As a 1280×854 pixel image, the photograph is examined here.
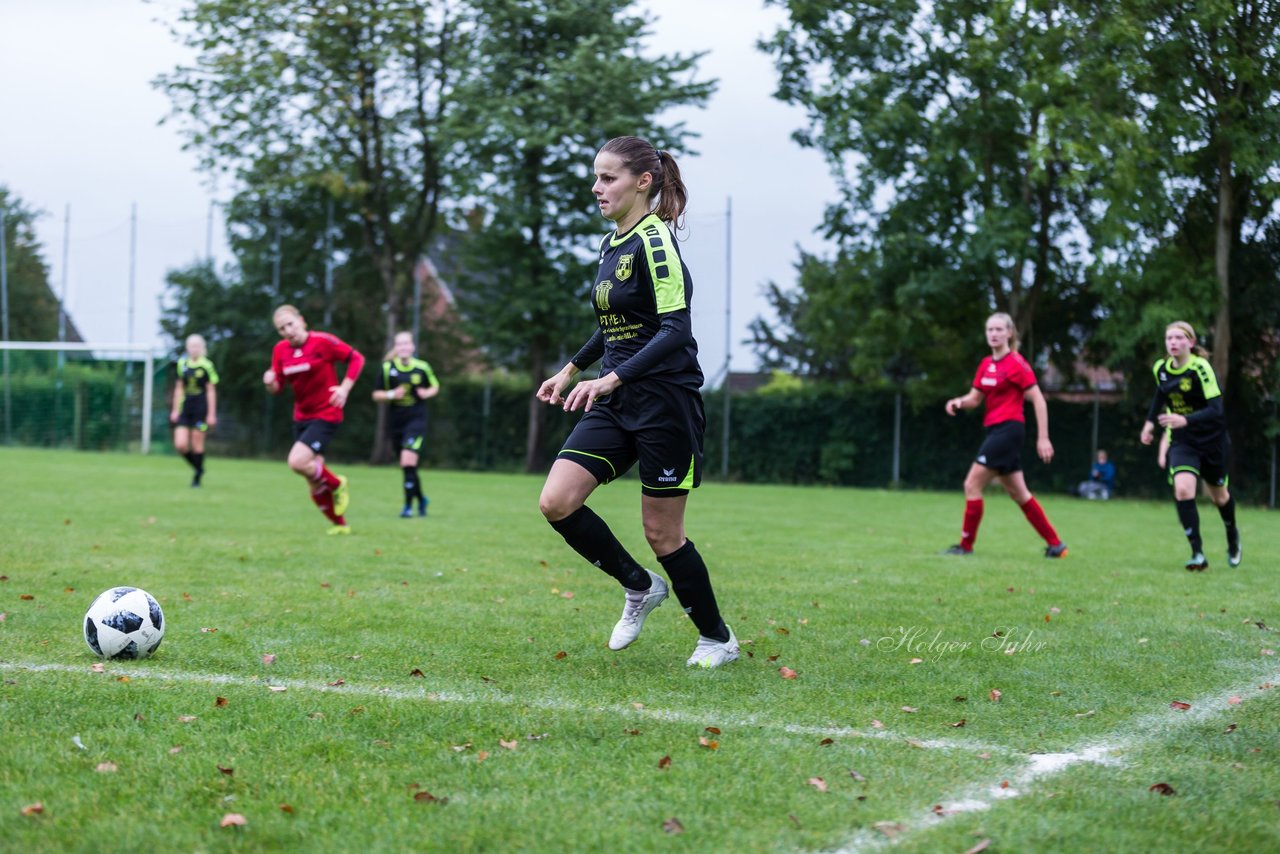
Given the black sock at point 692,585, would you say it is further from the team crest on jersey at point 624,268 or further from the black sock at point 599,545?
the team crest on jersey at point 624,268

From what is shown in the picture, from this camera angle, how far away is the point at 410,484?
46.2 feet

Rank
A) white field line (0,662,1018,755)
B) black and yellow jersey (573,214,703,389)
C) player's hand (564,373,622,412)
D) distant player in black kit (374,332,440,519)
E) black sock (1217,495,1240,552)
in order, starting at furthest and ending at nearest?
distant player in black kit (374,332,440,519)
black sock (1217,495,1240,552)
black and yellow jersey (573,214,703,389)
player's hand (564,373,622,412)
white field line (0,662,1018,755)

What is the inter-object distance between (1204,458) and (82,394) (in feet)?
101

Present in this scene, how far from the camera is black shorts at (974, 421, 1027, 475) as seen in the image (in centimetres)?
1045

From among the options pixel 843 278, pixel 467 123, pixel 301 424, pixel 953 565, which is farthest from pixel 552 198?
pixel 953 565

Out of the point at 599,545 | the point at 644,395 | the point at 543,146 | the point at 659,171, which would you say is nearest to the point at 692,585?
the point at 599,545

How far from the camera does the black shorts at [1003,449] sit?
10453 mm

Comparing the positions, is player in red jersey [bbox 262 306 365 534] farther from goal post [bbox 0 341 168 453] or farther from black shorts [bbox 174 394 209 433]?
goal post [bbox 0 341 168 453]

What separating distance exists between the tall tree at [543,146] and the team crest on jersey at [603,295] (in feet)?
78.5

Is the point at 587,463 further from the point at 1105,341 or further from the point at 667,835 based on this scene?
the point at 1105,341

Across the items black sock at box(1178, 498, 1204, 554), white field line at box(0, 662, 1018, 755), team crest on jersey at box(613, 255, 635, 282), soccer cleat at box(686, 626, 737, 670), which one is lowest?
white field line at box(0, 662, 1018, 755)

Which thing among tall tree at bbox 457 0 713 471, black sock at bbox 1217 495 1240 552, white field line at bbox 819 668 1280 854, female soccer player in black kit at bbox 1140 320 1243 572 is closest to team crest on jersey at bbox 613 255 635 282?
white field line at bbox 819 668 1280 854

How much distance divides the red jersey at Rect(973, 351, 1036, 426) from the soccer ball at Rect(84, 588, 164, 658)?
752 centimetres

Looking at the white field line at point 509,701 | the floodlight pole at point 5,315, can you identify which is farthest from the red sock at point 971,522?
the floodlight pole at point 5,315
